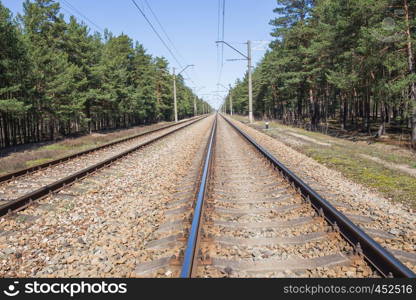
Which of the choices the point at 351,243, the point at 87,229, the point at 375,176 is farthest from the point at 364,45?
the point at 87,229

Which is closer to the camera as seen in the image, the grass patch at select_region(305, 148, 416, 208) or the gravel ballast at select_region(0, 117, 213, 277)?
the gravel ballast at select_region(0, 117, 213, 277)

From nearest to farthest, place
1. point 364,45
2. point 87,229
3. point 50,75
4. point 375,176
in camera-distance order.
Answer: point 87,229 → point 375,176 → point 364,45 → point 50,75

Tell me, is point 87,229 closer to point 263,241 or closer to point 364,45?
point 263,241

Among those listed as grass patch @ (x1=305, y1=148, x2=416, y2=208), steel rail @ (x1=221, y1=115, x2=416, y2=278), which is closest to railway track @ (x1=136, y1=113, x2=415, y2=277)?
steel rail @ (x1=221, y1=115, x2=416, y2=278)

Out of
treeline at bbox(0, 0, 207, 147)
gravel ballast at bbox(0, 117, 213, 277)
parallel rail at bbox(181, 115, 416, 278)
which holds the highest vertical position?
treeline at bbox(0, 0, 207, 147)

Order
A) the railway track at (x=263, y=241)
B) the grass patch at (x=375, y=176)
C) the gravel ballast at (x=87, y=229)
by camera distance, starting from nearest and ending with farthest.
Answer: the railway track at (x=263, y=241)
the gravel ballast at (x=87, y=229)
the grass patch at (x=375, y=176)

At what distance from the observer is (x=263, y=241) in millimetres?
4078

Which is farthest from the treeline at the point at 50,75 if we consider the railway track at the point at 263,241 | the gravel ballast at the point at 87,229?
the railway track at the point at 263,241

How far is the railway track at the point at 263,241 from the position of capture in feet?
10.8

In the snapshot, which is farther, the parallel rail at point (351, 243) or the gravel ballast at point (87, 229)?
the gravel ballast at point (87, 229)

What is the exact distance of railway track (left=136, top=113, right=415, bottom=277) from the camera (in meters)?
3.28

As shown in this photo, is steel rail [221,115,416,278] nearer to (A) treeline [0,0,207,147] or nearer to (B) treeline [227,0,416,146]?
(B) treeline [227,0,416,146]

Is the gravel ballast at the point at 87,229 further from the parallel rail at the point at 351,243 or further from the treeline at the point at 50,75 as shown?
the treeline at the point at 50,75

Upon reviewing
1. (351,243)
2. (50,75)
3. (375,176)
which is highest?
(50,75)
